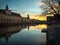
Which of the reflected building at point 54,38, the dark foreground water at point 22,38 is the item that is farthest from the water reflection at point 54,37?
the dark foreground water at point 22,38

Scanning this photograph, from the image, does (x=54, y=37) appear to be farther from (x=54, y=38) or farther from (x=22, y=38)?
(x=22, y=38)

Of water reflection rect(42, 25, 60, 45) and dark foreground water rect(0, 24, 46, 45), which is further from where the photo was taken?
dark foreground water rect(0, 24, 46, 45)

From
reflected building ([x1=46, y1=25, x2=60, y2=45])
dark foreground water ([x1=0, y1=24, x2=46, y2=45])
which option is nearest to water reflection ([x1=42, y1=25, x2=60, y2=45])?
reflected building ([x1=46, y1=25, x2=60, y2=45])

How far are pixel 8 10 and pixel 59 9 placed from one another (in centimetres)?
10137

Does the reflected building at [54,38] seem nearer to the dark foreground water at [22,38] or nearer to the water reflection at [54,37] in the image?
the water reflection at [54,37]

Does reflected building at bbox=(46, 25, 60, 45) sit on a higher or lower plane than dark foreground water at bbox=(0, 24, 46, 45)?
higher

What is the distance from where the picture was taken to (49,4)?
21.6 meters

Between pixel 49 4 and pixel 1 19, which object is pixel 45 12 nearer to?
pixel 49 4

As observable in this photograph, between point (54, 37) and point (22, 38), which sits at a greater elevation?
point (54, 37)

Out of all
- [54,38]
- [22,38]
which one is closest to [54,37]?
[54,38]

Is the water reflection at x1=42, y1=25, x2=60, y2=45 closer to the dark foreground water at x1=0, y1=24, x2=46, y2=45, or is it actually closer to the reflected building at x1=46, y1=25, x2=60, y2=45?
the reflected building at x1=46, y1=25, x2=60, y2=45

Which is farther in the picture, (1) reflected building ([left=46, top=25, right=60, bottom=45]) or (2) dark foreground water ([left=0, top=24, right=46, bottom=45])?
(2) dark foreground water ([left=0, top=24, right=46, bottom=45])

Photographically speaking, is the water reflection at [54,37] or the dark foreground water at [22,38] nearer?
the water reflection at [54,37]

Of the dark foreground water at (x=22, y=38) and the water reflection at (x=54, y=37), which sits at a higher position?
the water reflection at (x=54, y=37)
